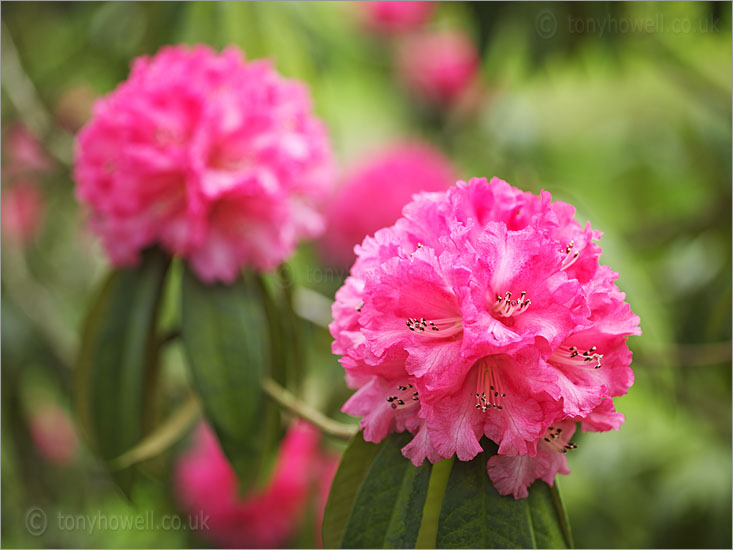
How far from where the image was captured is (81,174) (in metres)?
1.02

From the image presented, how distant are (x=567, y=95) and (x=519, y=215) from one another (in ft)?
9.87

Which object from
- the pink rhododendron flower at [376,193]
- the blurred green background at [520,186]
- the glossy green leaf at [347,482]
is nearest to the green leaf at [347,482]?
the glossy green leaf at [347,482]

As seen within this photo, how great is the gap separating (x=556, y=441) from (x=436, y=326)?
0.16 m

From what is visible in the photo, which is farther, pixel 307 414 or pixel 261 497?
pixel 261 497

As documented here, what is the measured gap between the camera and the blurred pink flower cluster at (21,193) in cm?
204

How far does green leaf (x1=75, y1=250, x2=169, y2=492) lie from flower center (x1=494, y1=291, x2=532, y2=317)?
57cm

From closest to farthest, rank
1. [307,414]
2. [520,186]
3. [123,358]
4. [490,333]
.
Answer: [490,333] → [307,414] → [123,358] → [520,186]

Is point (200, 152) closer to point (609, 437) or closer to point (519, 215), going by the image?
point (519, 215)

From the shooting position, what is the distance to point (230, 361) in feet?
3.14

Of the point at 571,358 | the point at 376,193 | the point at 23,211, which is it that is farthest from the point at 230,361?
the point at 23,211

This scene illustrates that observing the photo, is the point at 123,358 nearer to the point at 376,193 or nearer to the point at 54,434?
the point at 376,193

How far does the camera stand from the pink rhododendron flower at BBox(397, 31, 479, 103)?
2.54 metres

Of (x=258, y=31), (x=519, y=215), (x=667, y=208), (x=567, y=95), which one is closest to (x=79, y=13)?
(x=258, y=31)

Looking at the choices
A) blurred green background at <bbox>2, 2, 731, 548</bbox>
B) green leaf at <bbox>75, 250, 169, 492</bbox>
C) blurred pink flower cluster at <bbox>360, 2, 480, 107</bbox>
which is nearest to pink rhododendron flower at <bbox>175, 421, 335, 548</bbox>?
blurred green background at <bbox>2, 2, 731, 548</bbox>
